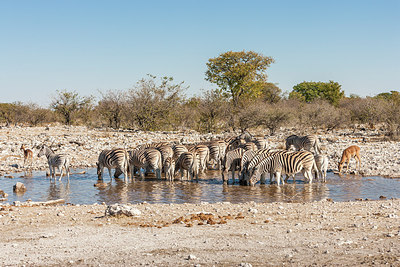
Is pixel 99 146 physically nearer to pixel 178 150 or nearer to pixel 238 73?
pixel 178 150

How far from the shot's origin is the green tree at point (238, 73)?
42.6 meters

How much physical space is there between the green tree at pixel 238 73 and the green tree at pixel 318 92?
15925mm

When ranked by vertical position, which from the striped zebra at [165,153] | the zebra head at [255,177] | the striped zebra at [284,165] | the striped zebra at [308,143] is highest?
the striped zebra at [308,143]

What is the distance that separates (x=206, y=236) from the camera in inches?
305

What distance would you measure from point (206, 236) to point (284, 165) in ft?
24.5

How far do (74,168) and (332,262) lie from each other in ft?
52.4

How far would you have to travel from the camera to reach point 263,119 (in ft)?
108

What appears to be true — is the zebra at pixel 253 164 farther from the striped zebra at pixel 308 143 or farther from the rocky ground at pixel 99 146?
the striped zebra at pixel 308 143

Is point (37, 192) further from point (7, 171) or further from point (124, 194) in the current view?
point (7, 171)

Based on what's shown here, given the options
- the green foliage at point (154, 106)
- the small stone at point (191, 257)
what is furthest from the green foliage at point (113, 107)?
the small stone at point (191, 257)

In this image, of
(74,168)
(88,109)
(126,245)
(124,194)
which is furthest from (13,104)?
(126,245)

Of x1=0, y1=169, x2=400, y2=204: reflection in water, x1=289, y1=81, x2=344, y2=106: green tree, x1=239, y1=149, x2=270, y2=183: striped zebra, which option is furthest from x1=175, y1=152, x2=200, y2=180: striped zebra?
x1=289, y1=81, x2=344, y2=106: green tree

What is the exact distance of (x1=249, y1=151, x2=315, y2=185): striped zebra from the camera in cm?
1466

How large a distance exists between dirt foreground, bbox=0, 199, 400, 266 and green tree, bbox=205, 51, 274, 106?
32.5 metres
